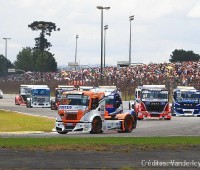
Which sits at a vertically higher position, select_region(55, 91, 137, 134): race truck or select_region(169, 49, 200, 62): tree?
select_region(169, 49, 200, 62): tree

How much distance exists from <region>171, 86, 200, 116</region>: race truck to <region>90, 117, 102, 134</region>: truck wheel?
68.5 ft

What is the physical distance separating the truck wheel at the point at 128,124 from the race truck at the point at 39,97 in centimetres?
3613

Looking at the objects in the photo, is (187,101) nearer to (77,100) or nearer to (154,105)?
(154,105)

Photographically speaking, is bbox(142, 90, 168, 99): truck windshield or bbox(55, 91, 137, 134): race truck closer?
bbox(55, 91, 137, 134): race truck

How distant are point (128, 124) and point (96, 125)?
2215mm

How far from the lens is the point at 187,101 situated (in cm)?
5609

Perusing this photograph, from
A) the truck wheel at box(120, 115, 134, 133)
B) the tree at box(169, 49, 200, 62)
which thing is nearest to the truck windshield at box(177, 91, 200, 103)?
the truck wheel at box(120, 115, 134, 133)

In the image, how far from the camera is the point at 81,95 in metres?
36.0

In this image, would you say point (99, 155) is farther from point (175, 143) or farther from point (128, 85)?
point (128, 85)

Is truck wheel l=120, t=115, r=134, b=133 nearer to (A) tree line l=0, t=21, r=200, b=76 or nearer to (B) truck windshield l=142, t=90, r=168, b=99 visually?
(B) truck windshield l=142, t=90, r=168, b=99

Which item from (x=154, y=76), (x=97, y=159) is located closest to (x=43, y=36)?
(x=154, y=76)

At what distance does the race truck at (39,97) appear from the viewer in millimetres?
73375

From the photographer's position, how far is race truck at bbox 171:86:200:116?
2210 inches

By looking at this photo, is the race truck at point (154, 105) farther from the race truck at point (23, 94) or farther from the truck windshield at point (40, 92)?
the race truck at point (23, 94)
